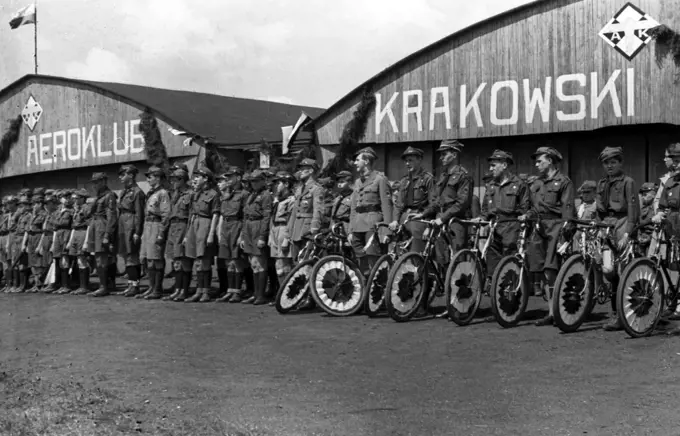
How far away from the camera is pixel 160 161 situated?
21.5m

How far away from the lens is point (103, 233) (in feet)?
50.5

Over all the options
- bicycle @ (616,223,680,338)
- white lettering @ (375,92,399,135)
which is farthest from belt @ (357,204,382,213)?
white lettering @ (375,92,399,135)

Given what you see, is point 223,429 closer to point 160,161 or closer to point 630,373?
point 630,373

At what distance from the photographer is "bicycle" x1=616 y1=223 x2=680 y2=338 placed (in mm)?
8625

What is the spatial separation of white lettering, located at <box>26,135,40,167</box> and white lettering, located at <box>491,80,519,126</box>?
1496cm

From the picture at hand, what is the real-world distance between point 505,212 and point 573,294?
1.79 metres

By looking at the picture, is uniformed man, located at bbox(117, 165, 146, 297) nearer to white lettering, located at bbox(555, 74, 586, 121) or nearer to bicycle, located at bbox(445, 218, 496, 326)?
bicycle, located at bbox(445, 218, 496, 326)

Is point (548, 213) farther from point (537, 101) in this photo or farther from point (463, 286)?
point (537, 101)

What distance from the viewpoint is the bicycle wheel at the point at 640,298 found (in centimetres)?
862

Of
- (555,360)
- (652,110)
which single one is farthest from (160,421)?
(652,110)

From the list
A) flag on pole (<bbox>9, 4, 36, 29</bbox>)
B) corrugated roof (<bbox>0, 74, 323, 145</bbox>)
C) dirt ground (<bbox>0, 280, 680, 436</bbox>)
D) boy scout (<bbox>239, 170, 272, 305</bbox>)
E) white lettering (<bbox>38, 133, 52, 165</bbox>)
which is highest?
flag on pole (<bbox>9, 4, 36, 29</bbox>)

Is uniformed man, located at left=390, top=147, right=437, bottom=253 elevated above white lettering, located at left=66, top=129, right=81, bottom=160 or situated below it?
below

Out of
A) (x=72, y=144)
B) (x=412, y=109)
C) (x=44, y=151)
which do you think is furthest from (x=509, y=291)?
(x=44, y=151)

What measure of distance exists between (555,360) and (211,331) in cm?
408
